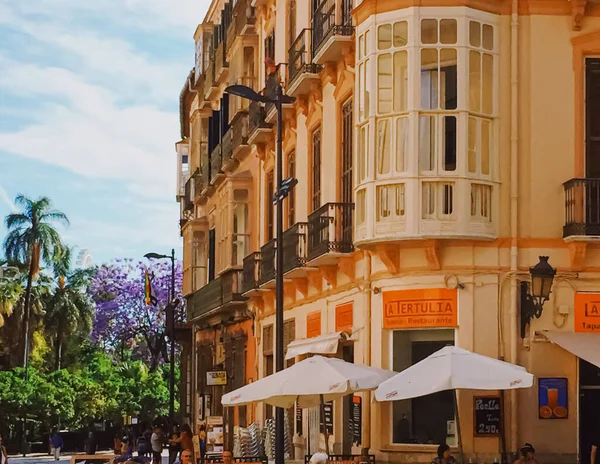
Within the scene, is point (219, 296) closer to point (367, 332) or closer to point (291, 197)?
point (291, 197)

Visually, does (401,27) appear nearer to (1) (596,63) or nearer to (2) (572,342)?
(1) (596,63)

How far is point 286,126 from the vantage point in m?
31.7

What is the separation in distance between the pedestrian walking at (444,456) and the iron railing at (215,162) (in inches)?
793

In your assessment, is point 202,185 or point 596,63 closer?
point 596,63

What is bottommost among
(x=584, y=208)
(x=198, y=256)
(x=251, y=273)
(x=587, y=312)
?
(x=587, y=312)

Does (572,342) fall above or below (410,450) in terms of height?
above

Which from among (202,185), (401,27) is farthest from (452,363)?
(202,185)

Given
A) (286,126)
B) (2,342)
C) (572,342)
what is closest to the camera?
(572,342)

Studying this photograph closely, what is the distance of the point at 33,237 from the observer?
71125 millimetres

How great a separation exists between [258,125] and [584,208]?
12227 mm

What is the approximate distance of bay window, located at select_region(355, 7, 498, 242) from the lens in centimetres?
2244

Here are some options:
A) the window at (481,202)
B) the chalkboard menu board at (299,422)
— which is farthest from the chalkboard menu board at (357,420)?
the chalkboard menu board at (299,422)

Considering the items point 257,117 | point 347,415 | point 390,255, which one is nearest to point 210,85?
point 257,117

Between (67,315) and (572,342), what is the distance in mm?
55253
